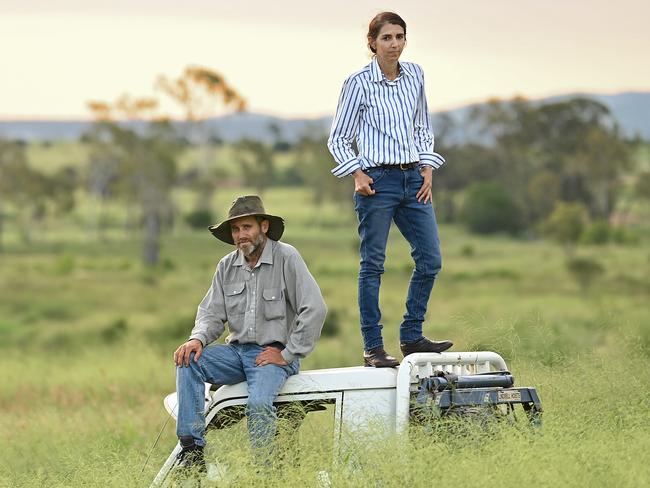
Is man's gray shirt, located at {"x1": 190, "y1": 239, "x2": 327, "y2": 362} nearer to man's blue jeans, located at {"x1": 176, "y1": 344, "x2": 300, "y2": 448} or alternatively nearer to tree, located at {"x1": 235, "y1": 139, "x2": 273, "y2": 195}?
man's blue jeans, located at {"x1": 176, "y1": 344, "x2": 300, "y2": 448}

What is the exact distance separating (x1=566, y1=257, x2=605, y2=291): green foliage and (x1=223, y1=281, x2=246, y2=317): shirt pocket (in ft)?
129

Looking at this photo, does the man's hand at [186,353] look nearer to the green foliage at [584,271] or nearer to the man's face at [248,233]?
the man's face at [248,233]

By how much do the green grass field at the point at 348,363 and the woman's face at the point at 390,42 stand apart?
151 cm

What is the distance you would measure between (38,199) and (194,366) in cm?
6957

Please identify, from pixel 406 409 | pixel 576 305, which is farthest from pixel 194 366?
pixel 576 305

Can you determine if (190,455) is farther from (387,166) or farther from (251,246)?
(387,166)

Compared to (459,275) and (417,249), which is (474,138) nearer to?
(459,275)

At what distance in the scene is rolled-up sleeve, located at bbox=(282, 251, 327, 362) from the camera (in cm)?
614

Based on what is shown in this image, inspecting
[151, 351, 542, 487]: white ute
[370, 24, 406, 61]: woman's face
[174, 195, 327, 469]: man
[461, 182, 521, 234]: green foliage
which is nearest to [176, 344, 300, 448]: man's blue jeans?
[174, 195, 327, 469]: man

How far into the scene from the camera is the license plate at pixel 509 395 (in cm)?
591

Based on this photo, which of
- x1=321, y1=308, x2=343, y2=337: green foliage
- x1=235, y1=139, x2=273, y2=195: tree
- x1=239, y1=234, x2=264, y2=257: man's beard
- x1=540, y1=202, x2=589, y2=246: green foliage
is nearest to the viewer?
x1=239, y1=234, x2=264, y2=257: man's beard

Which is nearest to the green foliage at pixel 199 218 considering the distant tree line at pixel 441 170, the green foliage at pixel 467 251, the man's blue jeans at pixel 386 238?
the distant tree line at pixel 441 170

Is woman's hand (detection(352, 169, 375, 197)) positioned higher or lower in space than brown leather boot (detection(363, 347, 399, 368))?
higher

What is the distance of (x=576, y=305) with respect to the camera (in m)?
35.4
